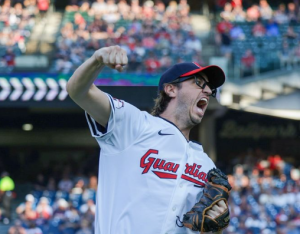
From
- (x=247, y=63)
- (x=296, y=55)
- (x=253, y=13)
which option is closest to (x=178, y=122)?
(x=247, y=63)

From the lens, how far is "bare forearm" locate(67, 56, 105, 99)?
285cm

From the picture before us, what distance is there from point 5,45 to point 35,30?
5.90ft

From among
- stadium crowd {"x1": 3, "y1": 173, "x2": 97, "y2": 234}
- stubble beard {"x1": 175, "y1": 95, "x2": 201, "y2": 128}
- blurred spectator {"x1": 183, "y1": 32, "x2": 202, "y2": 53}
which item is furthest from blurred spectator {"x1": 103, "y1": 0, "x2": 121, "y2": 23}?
stubble beard {"x1": 175, "y1": 95, "x2": 201, "y2": 128}

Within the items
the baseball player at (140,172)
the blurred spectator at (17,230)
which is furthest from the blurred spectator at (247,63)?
the baseball player at (140,172)

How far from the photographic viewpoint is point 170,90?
11.2 ft

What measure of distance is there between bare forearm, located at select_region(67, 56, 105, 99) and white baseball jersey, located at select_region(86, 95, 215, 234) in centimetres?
17

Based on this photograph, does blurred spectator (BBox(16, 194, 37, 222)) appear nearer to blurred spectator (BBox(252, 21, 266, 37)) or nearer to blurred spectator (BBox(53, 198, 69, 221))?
blurred spectator (BBox(53, 198, 69, 221))

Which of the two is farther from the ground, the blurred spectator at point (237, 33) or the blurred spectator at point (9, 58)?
the blurred spectator at point (9, 58)

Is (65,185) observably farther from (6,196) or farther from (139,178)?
(139,178)

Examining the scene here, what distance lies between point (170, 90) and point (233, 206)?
28.7 feet

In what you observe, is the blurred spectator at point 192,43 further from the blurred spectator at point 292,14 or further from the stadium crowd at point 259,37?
the blurred spectator at point 292,14

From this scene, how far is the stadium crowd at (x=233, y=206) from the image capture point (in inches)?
441

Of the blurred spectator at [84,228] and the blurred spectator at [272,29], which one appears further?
the blurred spectator at [272,29]

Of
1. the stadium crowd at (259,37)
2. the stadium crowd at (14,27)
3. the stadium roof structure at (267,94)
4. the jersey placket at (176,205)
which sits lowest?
the stadium roof structure at (267,94)
